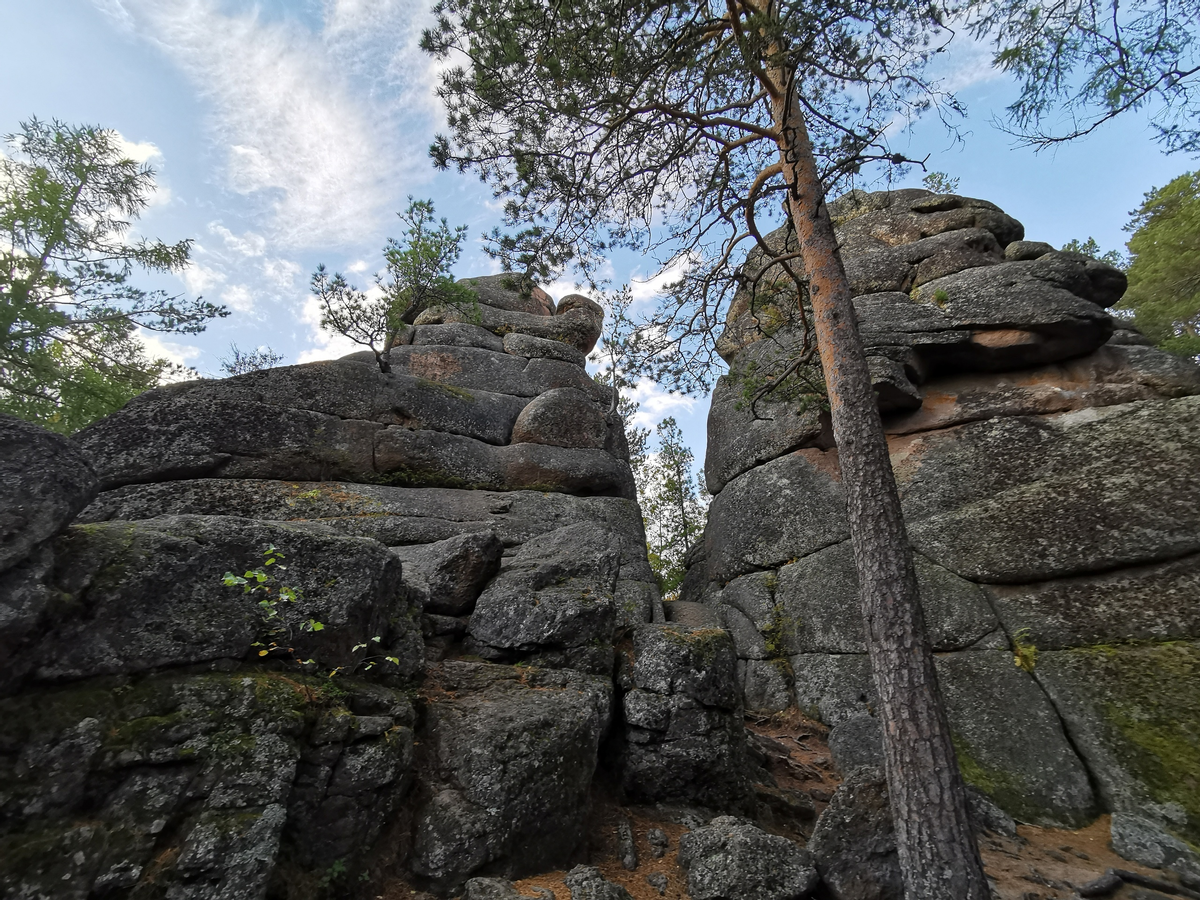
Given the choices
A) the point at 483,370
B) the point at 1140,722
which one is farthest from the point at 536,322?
the point at 1140,722

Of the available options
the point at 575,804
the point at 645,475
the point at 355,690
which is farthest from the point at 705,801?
the point at 645,475

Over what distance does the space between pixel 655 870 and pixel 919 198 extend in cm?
1854

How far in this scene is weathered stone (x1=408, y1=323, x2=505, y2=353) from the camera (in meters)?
16.9

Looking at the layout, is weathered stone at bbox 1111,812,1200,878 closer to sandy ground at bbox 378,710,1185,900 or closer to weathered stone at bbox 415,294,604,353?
sandy ground at bbox 378,710,1185,900

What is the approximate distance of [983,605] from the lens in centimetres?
918

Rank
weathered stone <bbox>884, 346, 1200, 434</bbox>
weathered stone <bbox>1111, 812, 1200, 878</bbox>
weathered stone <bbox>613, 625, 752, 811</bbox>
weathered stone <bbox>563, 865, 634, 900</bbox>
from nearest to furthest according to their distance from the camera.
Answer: weathered stone <bbox>563, 865, 634, 900</bbox>
weathered stone <bbox>1111, 812, 1200, 878</bbox>
weathered stone <bbox>613, 625, 752, 811</bbox>
weathered stone <bbox>884, 346, 1200, 434</bbox>

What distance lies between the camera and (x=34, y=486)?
3.95m

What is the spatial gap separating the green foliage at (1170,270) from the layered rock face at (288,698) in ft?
70.0

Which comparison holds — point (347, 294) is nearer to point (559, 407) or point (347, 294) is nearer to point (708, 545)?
point (559, 407)

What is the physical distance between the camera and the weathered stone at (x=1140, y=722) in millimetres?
6793

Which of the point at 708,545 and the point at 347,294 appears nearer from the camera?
the point at 347,294

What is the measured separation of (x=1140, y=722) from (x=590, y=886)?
773 centimetres

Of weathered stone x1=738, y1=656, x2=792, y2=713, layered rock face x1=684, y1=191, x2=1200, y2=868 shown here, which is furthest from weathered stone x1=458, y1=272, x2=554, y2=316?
weathered stone x1=738, y1=656, x2=792, y2=713

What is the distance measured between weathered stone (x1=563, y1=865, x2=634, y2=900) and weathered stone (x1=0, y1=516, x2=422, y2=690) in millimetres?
2538
